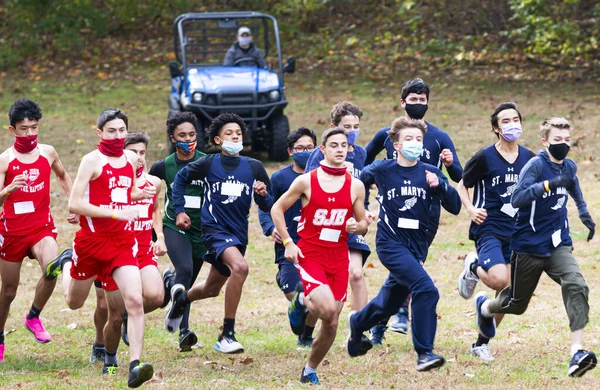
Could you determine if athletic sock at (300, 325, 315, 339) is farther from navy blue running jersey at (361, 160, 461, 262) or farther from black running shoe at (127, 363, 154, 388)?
black running shoe at (127, 363, 154, 388)

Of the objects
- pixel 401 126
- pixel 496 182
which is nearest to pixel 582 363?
pixel 496 182

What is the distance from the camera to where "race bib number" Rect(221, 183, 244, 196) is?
8.88 m

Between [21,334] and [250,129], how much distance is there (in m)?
9.11

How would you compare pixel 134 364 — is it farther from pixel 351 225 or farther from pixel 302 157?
pixel 302 157

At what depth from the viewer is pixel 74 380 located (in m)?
7.92

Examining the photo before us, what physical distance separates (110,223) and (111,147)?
21.8 inches

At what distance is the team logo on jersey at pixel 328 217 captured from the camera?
7750mm

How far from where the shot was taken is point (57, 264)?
340 inches

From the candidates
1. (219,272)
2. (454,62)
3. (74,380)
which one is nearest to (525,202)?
(219,272)

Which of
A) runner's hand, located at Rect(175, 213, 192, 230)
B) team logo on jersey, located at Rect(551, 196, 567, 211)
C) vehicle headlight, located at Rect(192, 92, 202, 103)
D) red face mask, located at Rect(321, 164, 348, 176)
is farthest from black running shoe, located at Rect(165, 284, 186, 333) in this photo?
vehicle headlight, located at Rect(192, 92, 202, 103)

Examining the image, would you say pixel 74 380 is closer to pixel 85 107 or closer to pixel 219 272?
pixel 219 272

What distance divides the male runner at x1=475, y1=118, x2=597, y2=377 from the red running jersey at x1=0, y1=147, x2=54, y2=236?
3.94 metres

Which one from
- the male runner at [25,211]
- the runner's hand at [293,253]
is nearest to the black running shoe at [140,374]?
the runner's hand at [293,253]

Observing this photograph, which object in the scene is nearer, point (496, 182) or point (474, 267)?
point (496, 182)
